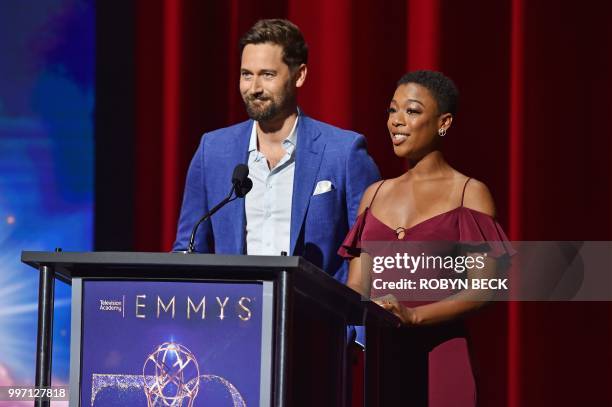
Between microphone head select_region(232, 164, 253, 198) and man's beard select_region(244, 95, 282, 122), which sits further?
man's beard select_region(244, 95, 282, 122)

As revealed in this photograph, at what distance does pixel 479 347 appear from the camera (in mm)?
3207

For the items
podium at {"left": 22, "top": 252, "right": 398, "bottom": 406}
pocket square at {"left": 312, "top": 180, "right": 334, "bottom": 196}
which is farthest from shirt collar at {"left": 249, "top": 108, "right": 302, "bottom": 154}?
podium at {"left": 22, "top": 252, "right": 398, "bottom": 406}

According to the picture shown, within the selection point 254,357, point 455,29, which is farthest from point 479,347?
point 254,357

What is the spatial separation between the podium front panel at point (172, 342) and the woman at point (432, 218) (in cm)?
44

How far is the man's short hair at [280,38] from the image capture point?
275 centimetres

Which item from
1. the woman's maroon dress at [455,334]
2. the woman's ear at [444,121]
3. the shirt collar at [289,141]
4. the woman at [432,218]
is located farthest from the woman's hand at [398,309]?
the shirt collar at [289,141]

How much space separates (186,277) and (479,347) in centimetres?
162

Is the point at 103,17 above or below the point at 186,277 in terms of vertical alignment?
above

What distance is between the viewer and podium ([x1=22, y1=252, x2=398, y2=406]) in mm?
1682

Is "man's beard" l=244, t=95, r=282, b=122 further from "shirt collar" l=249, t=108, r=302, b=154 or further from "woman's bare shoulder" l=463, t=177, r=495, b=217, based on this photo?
"woman's bare shoulder" l=463, t=177, r=495, b=217

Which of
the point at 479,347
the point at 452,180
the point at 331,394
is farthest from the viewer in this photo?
the point at 479,347

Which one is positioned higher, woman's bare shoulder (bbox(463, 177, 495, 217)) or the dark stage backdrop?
the dark stage backdrop

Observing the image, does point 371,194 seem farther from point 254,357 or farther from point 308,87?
point 308,87

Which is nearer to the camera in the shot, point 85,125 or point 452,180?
point 452,180
